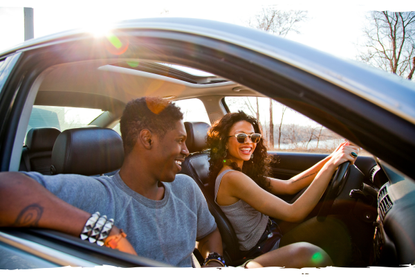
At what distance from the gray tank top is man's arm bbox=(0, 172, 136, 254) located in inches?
43.6

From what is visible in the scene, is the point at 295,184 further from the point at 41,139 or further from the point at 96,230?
the point at 41,139

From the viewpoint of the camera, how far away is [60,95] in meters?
2.71

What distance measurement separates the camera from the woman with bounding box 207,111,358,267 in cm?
169

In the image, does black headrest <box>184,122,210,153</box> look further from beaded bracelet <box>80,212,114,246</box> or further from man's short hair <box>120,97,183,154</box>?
beaded bracelet <box>80,212,114,246</box>

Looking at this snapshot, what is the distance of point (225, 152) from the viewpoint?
2.11 m

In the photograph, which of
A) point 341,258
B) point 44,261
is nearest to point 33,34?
point 44,261

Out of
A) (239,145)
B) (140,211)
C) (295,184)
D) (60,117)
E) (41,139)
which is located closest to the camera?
(140,211)

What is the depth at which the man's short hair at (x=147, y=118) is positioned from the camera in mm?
1298

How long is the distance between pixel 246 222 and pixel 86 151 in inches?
47.9

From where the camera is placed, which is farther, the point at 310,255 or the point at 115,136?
the point at 115,136

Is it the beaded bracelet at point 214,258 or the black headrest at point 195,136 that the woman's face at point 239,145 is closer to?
the black headrest at point 195,136

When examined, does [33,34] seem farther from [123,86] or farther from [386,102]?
[123,86]

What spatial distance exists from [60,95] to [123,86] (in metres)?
0.67

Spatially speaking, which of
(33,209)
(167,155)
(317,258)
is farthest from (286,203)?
(33,209)
